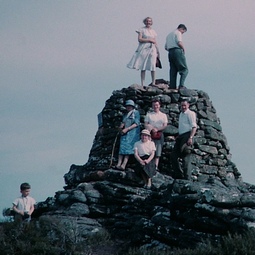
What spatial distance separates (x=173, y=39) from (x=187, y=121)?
346cm

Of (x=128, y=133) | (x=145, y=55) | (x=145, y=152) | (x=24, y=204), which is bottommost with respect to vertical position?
(x=24, y=204)

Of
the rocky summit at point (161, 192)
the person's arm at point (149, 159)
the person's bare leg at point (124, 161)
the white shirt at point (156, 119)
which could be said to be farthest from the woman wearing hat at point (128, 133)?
the person's arm at point (149, 159)

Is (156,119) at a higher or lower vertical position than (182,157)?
higher

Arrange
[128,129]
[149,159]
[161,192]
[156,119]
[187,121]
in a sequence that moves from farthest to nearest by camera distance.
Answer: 1. [128,129]
2. [156,119]
3. [149,159]
4. [187,121]
5. [161,192]

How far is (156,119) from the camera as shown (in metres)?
Result: 16.7

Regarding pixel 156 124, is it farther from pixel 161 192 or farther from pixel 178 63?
pixel 178 63

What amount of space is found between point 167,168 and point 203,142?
1348mm

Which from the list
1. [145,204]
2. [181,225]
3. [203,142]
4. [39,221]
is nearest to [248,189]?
[203,142]

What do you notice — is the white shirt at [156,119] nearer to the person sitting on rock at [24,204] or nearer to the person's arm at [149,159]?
the person's arm at [149,159]

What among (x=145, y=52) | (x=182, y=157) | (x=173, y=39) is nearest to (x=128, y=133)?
(x=182, y=157)

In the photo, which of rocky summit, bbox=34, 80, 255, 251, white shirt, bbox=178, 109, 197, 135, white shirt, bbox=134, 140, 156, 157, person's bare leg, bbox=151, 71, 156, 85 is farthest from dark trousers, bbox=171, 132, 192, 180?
person's bare leg, bbox=151, 71, 156, 85

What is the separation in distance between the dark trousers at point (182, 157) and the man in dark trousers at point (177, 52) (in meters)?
3.22

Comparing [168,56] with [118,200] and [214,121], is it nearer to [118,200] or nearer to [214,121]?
[214,121]

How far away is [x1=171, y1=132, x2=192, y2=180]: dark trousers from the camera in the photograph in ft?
51.6
